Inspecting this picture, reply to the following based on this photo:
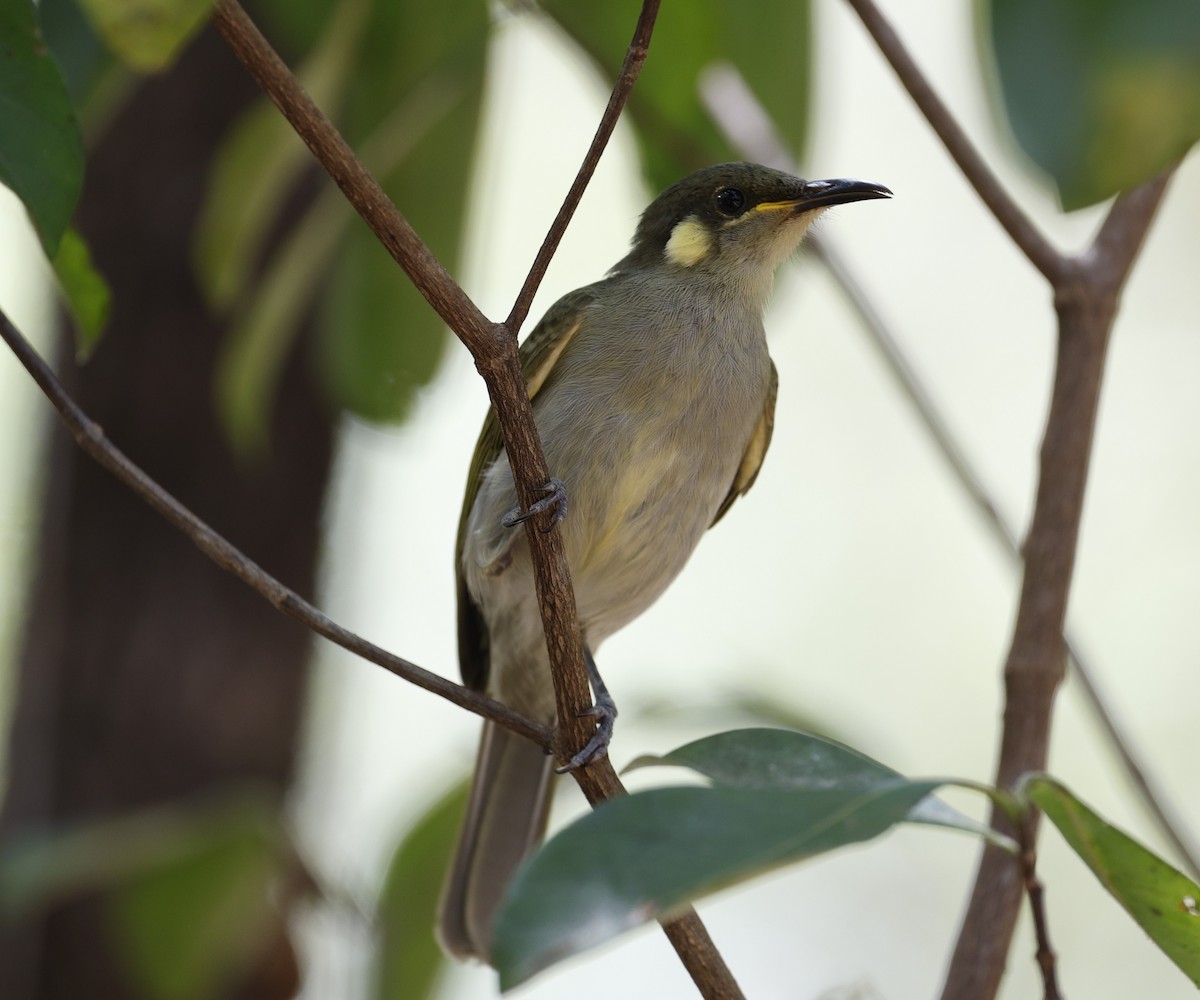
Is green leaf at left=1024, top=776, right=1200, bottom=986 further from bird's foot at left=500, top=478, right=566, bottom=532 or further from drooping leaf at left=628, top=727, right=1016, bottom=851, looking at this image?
bird's foot at left=500, top=478, right=566, bottom=532

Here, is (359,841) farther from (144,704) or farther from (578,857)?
(578,857)

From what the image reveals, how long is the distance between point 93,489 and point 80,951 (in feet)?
4.42

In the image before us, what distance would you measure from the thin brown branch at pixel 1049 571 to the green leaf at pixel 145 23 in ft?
4.91

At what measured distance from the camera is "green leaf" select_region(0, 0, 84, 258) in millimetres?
1744

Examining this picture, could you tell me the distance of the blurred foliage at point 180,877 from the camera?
114 inches

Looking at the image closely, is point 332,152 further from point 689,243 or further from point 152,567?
point 152,567

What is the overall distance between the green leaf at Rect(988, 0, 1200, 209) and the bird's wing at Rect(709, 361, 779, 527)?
43.9 inches

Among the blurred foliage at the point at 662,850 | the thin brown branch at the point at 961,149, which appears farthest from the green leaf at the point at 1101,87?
the blurred foliage at the point at 662,850

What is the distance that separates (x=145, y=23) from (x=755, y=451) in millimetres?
1749

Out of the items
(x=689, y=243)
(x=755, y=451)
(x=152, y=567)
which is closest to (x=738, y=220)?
(x=689, y=243)

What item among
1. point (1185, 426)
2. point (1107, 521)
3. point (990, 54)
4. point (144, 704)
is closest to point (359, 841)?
point (144, 704)

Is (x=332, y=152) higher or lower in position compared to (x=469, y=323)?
higher

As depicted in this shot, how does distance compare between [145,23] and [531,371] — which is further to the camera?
[531,371]

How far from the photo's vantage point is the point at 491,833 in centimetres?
325
